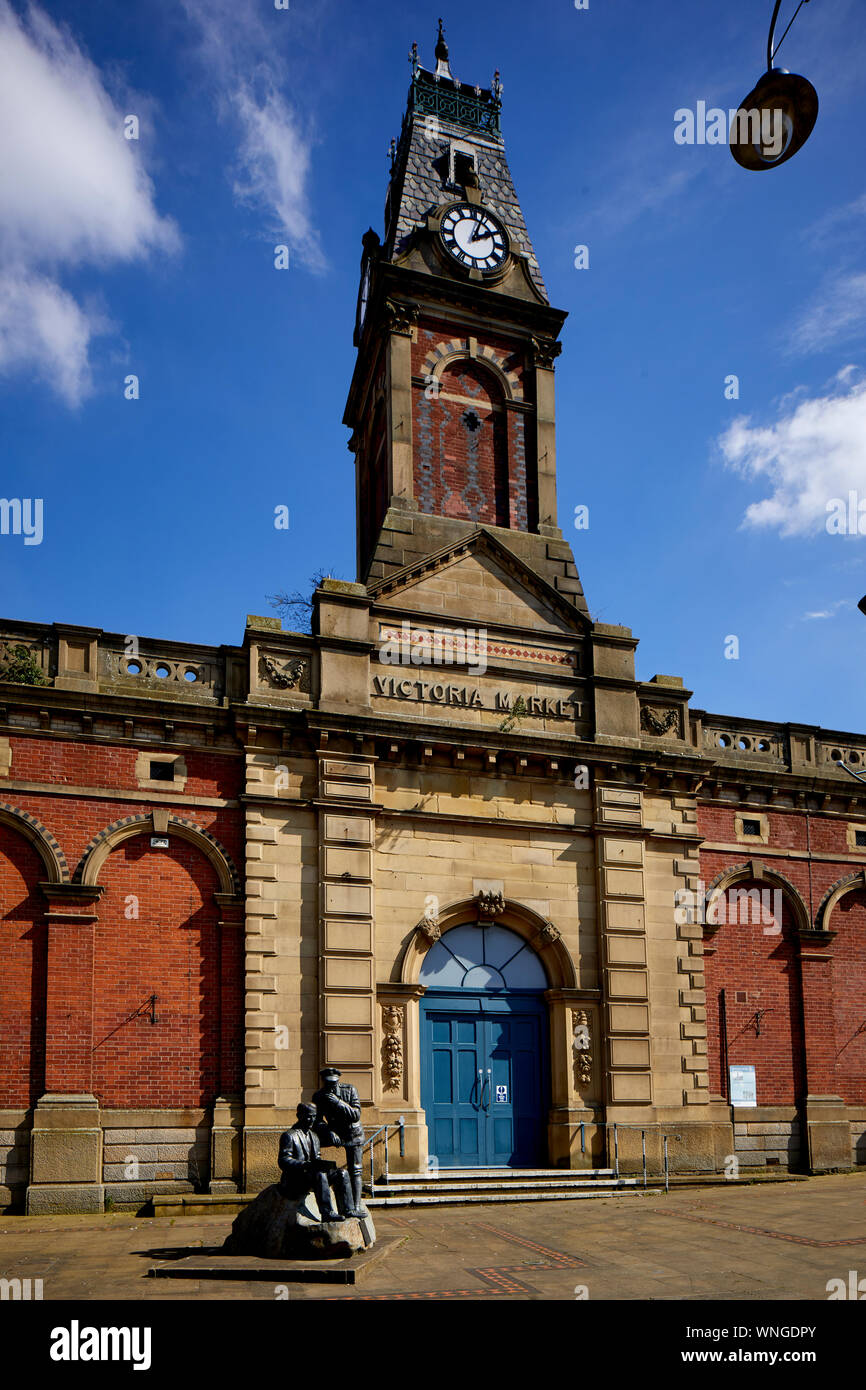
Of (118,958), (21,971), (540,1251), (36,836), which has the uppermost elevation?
(36,836)

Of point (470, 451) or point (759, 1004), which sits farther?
point (470, 451)

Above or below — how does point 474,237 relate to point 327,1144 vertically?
above

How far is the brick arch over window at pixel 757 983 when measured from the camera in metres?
21.8

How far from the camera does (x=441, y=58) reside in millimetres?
28578

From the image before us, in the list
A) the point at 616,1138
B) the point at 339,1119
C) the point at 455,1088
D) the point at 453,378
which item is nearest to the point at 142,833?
the point at 455,1088

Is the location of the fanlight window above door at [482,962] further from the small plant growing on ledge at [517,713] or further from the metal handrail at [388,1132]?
the small plant growing on ledge at [517,713]

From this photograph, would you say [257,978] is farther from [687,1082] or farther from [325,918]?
[687,1082]

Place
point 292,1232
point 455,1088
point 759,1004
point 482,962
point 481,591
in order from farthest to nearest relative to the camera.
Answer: point 759,1004 → point 481,591 → point 482,962 → point 455,1088 → point 292,1232

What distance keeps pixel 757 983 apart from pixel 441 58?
22291mm

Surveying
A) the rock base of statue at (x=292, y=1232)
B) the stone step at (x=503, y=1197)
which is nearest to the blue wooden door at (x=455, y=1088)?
the stone step at (x=503, y=1197)

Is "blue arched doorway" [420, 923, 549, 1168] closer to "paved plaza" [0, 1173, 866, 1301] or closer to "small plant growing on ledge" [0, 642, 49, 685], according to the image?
"paved plaza" [0, 1173, 866, 1301]

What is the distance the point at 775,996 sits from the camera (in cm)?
2247

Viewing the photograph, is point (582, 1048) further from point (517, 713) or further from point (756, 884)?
point (517, 713)

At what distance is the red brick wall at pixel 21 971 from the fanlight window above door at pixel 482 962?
19.9 ft
